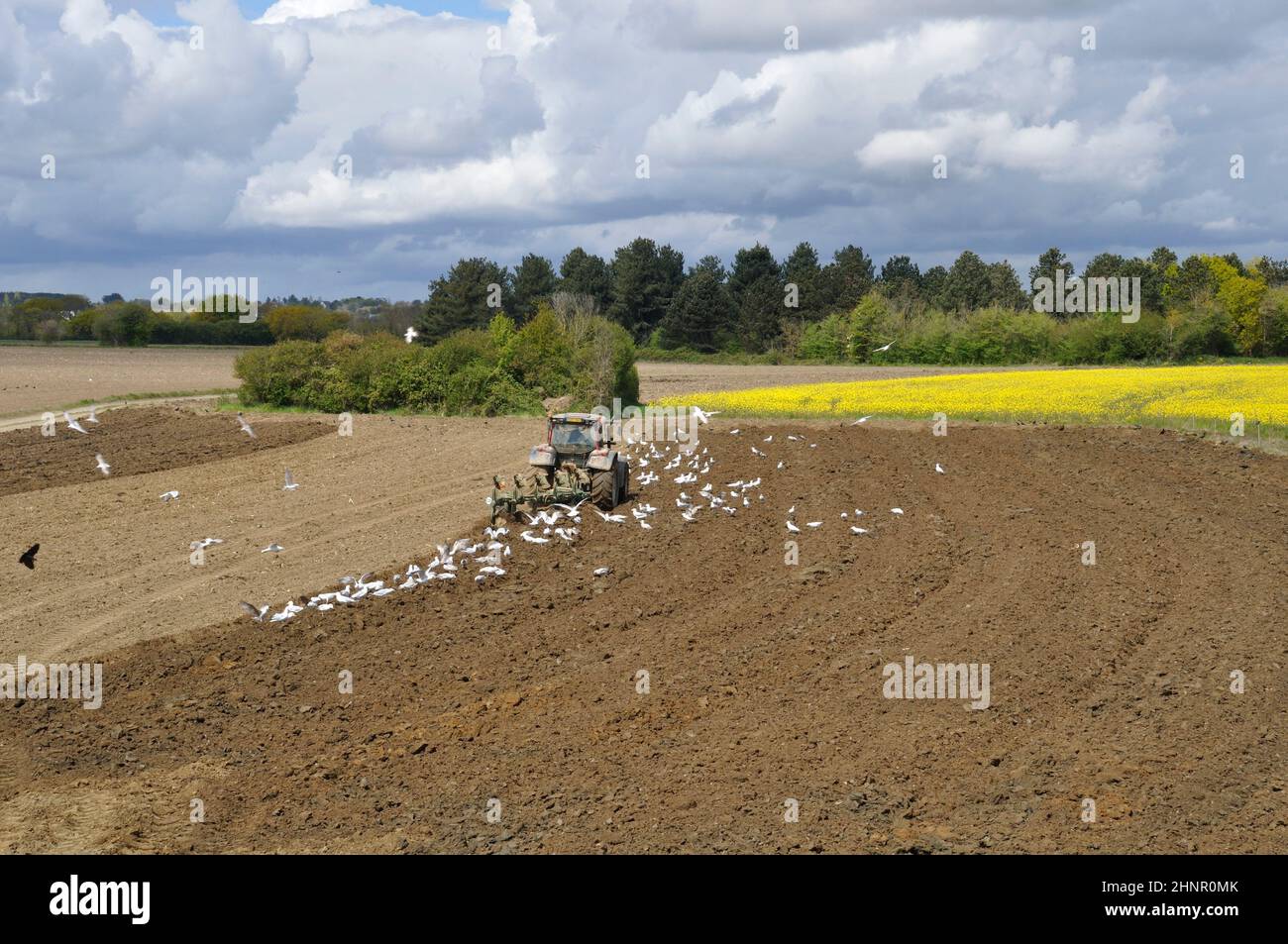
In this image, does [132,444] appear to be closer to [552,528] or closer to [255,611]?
[552,528]

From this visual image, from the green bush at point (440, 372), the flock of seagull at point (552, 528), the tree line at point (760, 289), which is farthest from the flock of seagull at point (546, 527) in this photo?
the tree line at point (760, 289)

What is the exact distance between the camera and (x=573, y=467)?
20.7 m

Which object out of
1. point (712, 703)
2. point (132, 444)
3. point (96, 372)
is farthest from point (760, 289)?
point (712, 703)

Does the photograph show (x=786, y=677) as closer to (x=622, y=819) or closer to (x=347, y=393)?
(x=622, y=819)

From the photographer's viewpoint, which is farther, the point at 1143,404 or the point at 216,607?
the point at 1143,404

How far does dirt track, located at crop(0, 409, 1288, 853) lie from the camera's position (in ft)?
29.2

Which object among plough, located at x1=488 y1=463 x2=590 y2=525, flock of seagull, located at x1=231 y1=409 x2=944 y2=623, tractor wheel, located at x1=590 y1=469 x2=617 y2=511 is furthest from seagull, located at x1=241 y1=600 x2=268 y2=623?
tractor wheel, located at x1=590 y1=469 x2=617 y2=511

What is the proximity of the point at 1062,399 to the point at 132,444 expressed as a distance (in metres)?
27.8

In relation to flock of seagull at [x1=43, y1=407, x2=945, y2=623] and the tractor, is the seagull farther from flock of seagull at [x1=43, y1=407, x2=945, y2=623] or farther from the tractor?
the tractor

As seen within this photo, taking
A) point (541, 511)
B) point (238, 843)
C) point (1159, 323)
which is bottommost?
point (238, 843)

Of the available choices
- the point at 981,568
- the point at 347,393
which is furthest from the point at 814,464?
the point at 347,393

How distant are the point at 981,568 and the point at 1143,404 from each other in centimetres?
2199

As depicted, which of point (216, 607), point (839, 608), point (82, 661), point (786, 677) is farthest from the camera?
point (216, 607)

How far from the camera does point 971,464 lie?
A: 87.0 ft
